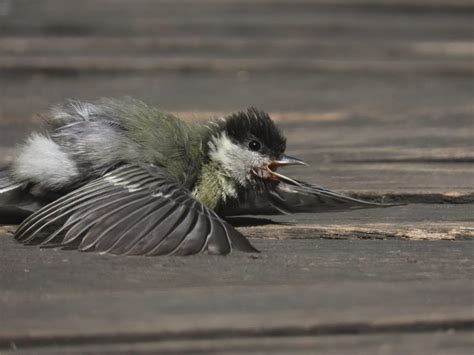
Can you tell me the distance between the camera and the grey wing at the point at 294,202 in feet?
10.1

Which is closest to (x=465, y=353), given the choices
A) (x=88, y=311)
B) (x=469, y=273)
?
(x=469, y=273)

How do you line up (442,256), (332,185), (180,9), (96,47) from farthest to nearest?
1. (180,9)
2. (96,47)
3. (332,185)
4. (442,256)

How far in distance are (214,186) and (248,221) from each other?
282 mm

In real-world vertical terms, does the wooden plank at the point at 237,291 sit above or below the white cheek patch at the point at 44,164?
below

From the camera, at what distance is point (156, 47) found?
5.82 meters

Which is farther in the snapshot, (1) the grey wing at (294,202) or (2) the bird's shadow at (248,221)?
(1) the grey wing at (294,202)

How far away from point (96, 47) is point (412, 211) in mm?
3103

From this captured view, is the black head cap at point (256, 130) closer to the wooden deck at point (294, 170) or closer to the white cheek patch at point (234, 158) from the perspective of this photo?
the white cheek patch at point (234, 158)

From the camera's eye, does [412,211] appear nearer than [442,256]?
No

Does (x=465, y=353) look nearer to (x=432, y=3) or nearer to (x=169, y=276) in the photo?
(x=169, y=276)

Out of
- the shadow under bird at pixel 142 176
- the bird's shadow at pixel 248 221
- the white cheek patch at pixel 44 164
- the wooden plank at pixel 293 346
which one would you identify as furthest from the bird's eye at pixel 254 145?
the wooden plank at pixel 293 346

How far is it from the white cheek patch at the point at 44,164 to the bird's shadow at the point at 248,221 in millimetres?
456

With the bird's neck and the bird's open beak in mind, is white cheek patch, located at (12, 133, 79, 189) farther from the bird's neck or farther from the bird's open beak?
the bird's open beak

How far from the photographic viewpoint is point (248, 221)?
2996 millimetres
